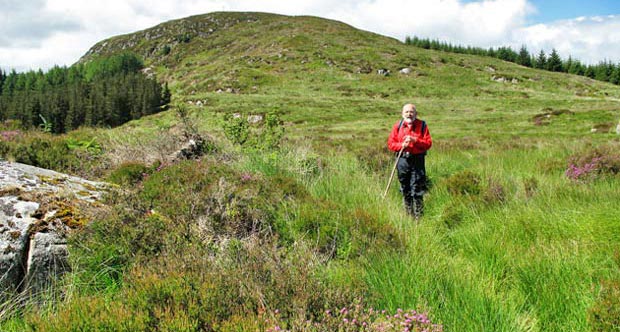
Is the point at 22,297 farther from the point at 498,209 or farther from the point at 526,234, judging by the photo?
the point at 498,209

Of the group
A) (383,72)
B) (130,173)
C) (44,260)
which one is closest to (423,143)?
(130,173)

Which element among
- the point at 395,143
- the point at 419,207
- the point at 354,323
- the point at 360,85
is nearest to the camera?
the point at 354,323

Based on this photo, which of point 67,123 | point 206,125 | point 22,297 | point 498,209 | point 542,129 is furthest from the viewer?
point 67,123

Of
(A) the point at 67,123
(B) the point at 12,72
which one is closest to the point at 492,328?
(A) the point at 67,123

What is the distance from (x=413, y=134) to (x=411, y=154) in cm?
33

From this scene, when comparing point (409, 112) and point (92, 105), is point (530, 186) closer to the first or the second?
point (409, 112)

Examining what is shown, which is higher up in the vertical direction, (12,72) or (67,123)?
(12,72)

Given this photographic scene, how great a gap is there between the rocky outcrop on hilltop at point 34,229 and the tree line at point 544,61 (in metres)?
125

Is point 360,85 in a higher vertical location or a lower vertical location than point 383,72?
lower

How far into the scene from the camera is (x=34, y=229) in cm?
322

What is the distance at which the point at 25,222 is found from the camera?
10.7 feet

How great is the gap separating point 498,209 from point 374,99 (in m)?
62.9

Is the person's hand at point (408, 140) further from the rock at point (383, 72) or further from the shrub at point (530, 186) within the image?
the rock at point (383, 72)

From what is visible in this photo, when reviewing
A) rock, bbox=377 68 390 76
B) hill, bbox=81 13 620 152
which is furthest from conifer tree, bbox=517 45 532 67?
rock, bbox=377 68 390 76
